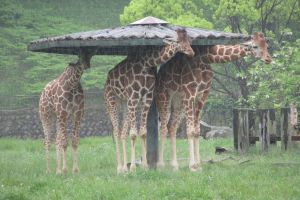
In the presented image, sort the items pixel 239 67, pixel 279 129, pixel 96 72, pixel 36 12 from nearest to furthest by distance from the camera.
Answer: pixel 279 129 → pixel 239 67 → pixel 96 72 → pixel 36 12

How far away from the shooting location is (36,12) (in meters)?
38.7

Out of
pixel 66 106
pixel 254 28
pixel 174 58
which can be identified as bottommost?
pixel 66 106

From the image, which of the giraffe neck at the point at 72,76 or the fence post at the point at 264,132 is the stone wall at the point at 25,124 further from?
the giraffe neck at the point at 72,76

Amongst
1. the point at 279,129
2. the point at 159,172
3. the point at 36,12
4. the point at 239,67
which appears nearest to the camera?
the point at 159,172

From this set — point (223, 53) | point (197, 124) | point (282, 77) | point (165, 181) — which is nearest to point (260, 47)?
point (223, 53)

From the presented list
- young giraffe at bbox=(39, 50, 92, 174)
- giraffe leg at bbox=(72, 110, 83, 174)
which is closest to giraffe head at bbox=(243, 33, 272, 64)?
young giraffe at bbox=(39, 50, 92, 174)

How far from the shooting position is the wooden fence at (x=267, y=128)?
1900 centimetres

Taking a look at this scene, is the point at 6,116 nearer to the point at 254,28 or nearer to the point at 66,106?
the point at 254,28

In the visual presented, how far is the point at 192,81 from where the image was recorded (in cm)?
1504

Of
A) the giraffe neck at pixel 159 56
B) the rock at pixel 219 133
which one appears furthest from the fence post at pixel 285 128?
the rock at pixel 219 133

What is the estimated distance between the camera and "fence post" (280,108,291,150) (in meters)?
19.0

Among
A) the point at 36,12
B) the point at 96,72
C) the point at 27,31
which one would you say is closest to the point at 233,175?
the point at 96,72

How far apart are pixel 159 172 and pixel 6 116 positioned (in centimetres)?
1690

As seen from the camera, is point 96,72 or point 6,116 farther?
point 96,72
